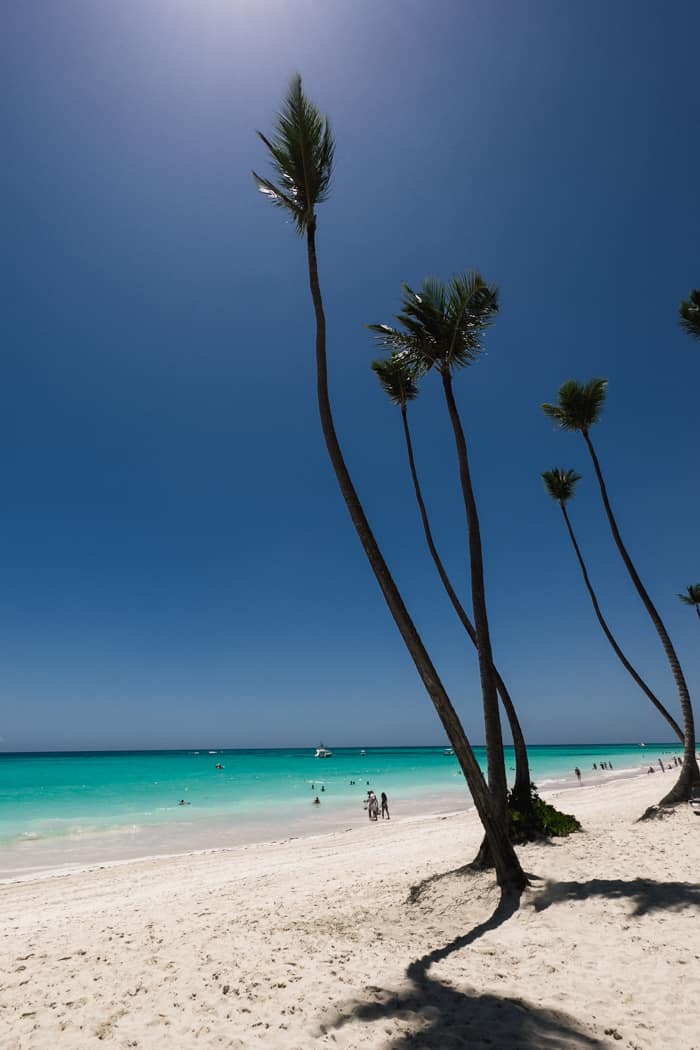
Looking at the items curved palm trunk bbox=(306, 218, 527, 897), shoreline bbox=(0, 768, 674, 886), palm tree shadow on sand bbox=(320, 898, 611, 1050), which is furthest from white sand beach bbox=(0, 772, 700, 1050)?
shoreline bbox=(0, 768, 674, 886)

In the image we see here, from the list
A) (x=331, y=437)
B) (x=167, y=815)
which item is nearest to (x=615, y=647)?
(x=331, y=437)

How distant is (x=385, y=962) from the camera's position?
616 centimetres

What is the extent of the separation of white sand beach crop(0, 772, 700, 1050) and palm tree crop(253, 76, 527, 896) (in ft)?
3.07

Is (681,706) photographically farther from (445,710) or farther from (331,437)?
(331,437)

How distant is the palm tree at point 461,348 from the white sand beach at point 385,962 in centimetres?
247

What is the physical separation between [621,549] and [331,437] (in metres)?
12.6

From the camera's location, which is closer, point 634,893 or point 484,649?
point 634,893

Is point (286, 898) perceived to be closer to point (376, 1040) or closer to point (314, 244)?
point (376, 1040)

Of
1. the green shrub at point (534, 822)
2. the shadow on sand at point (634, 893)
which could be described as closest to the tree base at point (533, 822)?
the green shrub at point (534, 822)

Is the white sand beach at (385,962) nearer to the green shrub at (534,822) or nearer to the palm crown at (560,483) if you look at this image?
the green shrub at (534,822)

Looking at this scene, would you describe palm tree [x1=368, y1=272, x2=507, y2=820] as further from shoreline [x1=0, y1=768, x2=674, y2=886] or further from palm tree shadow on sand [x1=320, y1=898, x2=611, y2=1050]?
shoreline [x1=0, y1=768, x2=674, y2=886]

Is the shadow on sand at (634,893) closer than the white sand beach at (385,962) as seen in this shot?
No

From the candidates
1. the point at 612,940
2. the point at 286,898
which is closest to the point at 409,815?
the point at 286,898

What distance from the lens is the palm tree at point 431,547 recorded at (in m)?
12.3
